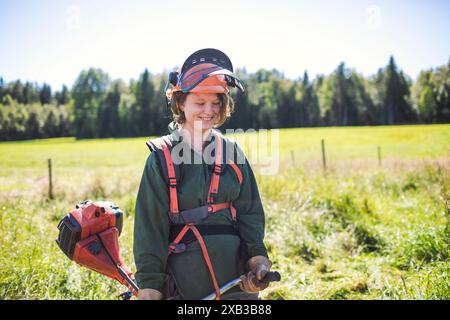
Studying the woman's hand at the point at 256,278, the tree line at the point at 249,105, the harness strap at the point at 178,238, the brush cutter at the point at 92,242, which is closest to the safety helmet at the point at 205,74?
the harness strap at the point at 178,238

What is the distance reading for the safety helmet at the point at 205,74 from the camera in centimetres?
200

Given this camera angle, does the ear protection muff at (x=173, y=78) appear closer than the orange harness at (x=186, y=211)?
No

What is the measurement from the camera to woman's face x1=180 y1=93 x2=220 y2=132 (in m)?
2.06

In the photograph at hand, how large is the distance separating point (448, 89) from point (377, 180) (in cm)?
4403

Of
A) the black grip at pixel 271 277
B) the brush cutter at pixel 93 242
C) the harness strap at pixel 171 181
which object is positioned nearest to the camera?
the black grip at pixel 271 277

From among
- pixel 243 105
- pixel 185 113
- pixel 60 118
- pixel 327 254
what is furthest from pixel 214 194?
pixel 60 118

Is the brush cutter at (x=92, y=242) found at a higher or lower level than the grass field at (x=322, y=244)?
→ higher

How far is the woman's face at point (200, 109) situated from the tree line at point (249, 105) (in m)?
53.2

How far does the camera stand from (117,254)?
227 cm

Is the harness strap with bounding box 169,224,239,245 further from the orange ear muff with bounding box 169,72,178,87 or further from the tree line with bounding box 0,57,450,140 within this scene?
the tree line with bounding box 0,57,450,140

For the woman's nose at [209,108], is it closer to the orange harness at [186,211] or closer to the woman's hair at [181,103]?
the woman's hair at [181,103]

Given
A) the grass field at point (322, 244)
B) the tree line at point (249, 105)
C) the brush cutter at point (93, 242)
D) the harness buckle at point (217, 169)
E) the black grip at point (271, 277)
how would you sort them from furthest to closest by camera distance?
the tree line at point (249, 105) < the grass field at point (322, 244) < the brush cutter at point (93, 242) < the harness buckle at point (217, 169) < the black grip at point (271, 277)

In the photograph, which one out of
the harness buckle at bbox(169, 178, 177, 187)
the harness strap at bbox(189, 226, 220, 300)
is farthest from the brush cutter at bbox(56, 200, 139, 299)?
the harness buckle at bbox(169, 178, 177, 187)

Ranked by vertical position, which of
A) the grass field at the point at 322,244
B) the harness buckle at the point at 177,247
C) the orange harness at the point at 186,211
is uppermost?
the orange harness at the point at 186,211
